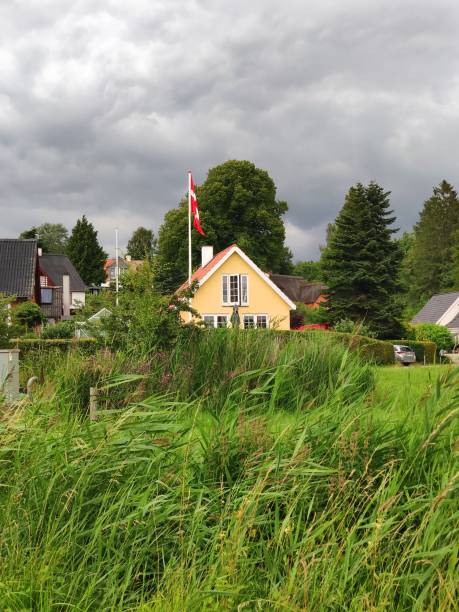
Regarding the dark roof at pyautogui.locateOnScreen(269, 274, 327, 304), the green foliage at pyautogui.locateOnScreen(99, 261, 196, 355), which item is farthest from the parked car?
the dark roof at pyautogui.locateOnScreen(269, 274, 327, 304)

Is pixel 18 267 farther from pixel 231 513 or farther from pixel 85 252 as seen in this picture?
pixel 231 513

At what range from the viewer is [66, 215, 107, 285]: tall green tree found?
277 ft

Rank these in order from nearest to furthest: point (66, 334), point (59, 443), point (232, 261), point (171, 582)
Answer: point (171, 582)
point (59, 443)
point (66, 334)
point (232, 261)

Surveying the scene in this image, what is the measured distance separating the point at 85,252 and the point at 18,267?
39.4m

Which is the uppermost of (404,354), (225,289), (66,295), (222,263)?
(66,295)

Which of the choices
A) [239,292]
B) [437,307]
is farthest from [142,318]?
[437,307]

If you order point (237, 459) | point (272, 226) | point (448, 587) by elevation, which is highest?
point (272, 226)

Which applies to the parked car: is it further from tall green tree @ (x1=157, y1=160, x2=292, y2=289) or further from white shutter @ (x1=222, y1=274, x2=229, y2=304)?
tall green tree @ (x1=157, y1=160, x2=292, y2=289)

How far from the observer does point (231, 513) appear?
173 inches

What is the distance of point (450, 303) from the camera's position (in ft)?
174

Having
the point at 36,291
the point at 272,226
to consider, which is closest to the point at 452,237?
the point at 272,226

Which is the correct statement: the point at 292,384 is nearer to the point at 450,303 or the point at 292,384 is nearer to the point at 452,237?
the point at 450,303

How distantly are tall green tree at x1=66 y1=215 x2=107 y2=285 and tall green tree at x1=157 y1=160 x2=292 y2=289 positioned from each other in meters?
34.7

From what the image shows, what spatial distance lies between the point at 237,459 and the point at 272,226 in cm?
4575
